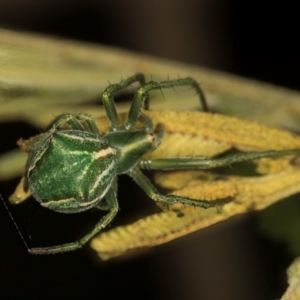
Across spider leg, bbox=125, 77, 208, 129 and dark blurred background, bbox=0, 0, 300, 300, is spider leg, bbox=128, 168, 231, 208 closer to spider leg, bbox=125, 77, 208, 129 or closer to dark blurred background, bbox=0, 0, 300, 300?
spider leg, bbox=125, 77, 208, 129

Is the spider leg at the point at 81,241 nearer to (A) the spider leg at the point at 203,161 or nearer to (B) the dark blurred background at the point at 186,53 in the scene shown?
(A) the spider leg at the point at 203,161

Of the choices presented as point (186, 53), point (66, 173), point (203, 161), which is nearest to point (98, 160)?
point (66, 173)

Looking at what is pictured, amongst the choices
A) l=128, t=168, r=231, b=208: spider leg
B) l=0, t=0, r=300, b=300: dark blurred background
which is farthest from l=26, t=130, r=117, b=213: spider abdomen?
l=0, t=0, r=300, b=300: dark blurred background

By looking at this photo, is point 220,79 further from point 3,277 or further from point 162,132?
point 3,277

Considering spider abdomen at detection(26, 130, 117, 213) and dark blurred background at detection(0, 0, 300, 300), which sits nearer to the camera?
spider abdomen at detection(26, 130, 117, 213)

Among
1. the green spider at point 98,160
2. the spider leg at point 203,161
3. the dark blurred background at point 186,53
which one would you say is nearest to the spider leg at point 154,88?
the green spider at point 98,160

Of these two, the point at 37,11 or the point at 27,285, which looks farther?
the point at 37,11

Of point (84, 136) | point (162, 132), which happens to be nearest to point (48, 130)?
point (84, 136)

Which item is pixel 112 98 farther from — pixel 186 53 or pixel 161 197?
Answer: pixel 186 53
